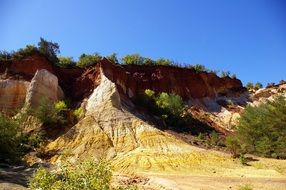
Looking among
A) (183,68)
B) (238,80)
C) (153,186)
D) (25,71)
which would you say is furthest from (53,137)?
(238,80)

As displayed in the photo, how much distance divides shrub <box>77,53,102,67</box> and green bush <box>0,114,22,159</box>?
20442 millimetres

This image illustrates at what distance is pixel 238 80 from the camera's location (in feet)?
209

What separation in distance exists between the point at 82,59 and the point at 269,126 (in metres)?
26.5

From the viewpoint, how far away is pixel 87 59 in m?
50.7

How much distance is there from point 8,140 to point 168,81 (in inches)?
1190

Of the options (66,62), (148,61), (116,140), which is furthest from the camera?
(148,61)

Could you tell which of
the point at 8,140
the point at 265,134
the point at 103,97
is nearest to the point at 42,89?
the point at 103,97

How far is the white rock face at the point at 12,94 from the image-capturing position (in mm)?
39656

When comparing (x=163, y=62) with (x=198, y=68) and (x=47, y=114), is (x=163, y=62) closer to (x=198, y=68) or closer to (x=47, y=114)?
(x=198, y=68)

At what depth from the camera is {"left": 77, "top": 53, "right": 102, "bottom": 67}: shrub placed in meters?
49.9

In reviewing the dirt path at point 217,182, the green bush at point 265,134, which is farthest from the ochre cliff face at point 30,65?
the dirt path at point 217,182

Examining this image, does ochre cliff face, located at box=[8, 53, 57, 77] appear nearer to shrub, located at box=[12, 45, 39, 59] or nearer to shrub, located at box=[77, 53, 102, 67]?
shrub, located at box=[12, 45, 39, 59]

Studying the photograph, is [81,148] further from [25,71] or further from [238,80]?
[238,80]

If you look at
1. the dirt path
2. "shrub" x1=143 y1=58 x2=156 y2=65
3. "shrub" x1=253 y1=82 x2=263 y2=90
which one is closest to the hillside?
"shrub" x1=143 y1=58 x2=156 y2=65
